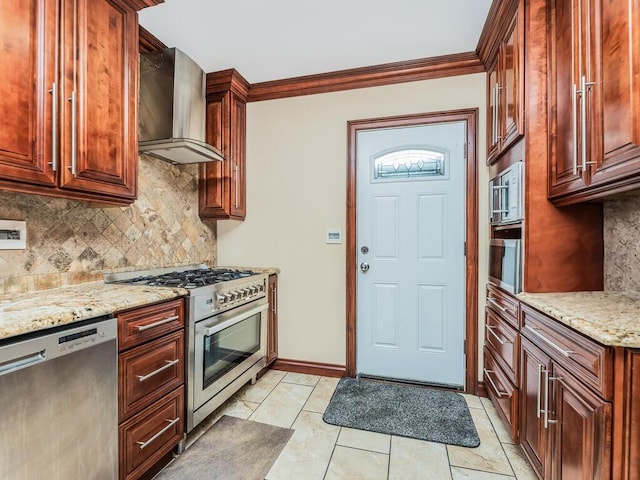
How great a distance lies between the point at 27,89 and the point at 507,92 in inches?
95.8

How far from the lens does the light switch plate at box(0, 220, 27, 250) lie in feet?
5.10

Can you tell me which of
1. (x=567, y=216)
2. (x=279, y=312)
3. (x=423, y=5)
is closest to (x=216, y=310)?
(x=279, y=312)

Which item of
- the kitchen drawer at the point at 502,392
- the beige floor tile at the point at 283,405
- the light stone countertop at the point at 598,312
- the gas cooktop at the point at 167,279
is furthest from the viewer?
the beige floor tile at the point at 283,405

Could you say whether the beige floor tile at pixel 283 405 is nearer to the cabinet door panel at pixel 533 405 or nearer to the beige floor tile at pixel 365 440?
the beige floor tile at pixel 365 440

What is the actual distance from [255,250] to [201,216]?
570 millimetres

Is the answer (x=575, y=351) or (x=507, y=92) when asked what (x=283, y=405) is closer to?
(x=575, y=351)

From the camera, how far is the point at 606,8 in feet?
4.18

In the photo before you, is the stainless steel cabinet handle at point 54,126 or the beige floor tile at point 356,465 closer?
the stainless steel cabinet handle at point 54,126

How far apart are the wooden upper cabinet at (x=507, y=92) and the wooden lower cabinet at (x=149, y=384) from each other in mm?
2123

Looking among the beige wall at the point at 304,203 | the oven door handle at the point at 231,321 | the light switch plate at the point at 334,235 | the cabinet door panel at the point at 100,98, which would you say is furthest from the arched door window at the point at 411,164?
the cabinet door panel at the point at 100,98

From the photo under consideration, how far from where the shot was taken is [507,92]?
197 cm

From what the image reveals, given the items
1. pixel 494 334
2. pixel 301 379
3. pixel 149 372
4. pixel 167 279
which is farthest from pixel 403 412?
pixel 167 279

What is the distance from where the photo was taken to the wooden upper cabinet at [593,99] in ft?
3.84

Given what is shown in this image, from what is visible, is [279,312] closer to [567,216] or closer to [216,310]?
[216,310]
